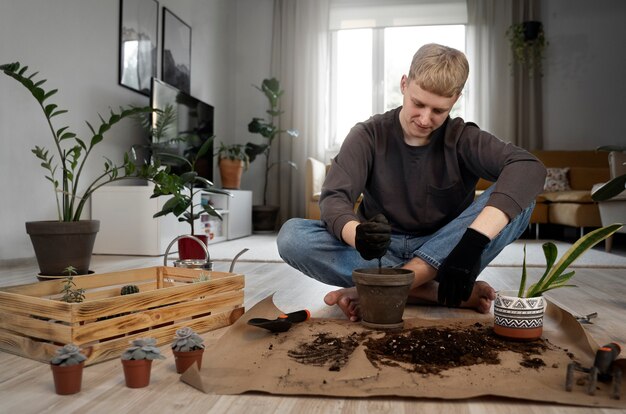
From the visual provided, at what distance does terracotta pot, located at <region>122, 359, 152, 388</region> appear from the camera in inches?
40.5

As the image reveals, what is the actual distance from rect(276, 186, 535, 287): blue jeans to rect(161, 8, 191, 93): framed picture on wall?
A: 3307 mm

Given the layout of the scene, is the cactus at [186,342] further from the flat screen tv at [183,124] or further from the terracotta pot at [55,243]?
the flat screen tv at [183,124]

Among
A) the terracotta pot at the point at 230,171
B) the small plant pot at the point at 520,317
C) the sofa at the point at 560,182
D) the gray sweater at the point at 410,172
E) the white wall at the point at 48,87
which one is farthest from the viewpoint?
the terracotta pot at the point at 230,171

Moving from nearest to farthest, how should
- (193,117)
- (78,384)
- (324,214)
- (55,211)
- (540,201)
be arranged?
1. (78,384)
2. (324,214)
3. (55,211)
4. (193,117)
5. (540,201)

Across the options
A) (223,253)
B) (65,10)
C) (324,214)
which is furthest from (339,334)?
(65,10)

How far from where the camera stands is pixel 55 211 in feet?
10.8

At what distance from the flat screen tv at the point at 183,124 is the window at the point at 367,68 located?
1.74 meters

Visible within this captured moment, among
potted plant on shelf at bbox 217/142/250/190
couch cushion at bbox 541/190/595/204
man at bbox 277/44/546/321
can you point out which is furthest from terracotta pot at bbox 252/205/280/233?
man at bbox 277/44/546/321

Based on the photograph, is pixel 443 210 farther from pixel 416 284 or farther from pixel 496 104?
pixel 496 104

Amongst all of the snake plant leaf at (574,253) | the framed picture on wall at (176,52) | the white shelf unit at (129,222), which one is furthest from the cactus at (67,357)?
the framed picture on wall at (176,52)

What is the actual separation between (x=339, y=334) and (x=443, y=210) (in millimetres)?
578

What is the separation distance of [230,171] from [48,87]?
2.18 m

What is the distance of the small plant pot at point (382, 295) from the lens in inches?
52.8

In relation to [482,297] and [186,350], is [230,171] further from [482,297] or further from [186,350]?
[186,350]
